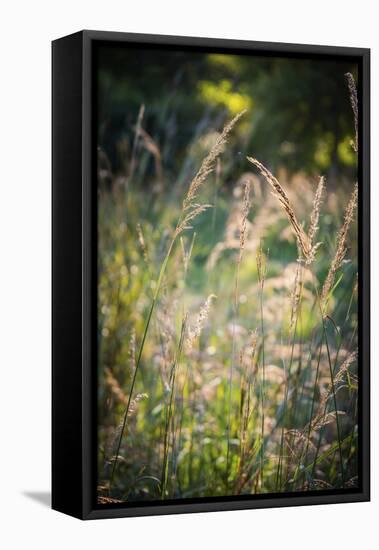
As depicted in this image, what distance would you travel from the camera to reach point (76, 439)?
13.3ft

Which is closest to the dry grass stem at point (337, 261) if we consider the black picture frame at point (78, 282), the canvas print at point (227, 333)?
the canvas print at point (227, 333)

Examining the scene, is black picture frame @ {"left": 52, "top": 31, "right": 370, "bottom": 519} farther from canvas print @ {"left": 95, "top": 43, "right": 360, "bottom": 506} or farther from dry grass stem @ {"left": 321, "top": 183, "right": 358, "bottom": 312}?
dry grass stem @ {"left": 321, "top": 183, "right": 358, "bottom": 312}

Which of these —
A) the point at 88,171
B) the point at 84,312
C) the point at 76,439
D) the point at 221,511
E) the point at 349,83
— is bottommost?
the point at 221,511

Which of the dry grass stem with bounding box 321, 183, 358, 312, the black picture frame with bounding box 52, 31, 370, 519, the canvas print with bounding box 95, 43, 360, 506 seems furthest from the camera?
the canvas print with bounding box 95, 43, 360, 506

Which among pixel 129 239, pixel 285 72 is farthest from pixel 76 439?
pixel 285 72

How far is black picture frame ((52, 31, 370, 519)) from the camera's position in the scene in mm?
4023

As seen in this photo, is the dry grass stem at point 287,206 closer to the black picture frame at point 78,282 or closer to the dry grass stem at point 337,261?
the dry grass stem at point 337,261

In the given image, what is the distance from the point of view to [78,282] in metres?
4.05

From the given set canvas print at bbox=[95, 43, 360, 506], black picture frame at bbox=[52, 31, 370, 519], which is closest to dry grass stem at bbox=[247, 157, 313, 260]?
canvas print at bbox=[95, 43, 360, 506]

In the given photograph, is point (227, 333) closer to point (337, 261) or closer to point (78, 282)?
point (337, 261)

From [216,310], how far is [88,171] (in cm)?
265

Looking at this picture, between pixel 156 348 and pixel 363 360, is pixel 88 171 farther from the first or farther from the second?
pixel 156 348

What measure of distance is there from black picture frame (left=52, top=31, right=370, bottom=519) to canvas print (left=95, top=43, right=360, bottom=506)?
0.17 ft

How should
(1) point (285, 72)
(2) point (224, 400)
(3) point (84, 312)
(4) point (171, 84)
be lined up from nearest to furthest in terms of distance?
(3) point (84, 312), (2) point (224, 400), (1) point (285, 72), (4) point (171, 84)
